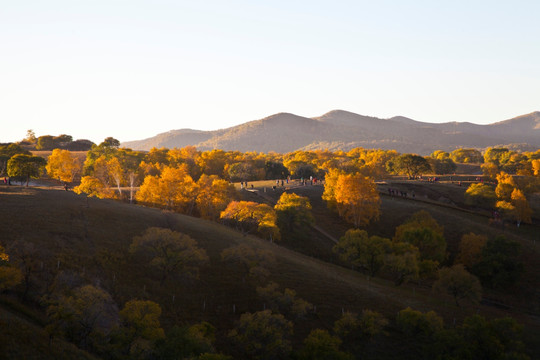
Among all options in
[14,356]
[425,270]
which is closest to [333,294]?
[425,270]

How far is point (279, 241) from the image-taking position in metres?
89.5

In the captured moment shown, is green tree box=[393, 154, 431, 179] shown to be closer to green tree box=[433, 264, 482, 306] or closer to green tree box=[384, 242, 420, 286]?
green tree box=[384, 242, 420, 286]

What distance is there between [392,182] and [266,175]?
4791cm

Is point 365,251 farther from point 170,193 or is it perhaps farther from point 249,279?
point 170,193

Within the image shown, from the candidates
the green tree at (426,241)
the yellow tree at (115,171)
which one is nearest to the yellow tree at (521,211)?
the green tree at (426,241)

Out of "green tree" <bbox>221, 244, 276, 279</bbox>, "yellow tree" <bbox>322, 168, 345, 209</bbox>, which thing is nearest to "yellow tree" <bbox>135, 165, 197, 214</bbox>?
"yellow tree" <bbox>322, 168, 345, 209</bbox>

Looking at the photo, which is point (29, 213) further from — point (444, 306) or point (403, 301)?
point (444, 306)

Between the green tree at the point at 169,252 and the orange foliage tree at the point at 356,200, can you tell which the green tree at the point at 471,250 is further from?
the green tree at the point at 169,252

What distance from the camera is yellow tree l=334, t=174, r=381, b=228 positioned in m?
104

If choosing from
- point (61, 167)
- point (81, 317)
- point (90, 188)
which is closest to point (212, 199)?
point (90, 188)

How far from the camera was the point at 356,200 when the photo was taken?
10556 cm

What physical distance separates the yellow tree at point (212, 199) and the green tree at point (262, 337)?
51604 mm

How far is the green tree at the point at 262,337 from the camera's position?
42344 millimetres

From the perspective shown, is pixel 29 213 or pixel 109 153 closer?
pixel 29 213
